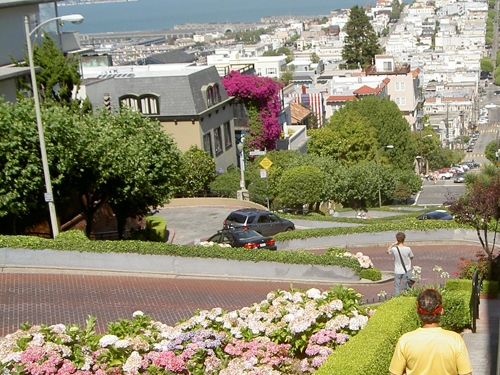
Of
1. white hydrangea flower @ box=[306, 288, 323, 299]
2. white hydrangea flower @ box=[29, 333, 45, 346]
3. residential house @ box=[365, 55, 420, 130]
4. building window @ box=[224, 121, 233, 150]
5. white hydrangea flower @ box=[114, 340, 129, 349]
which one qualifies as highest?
white hydrangea flower @ box=[29, 333, 45, 346]

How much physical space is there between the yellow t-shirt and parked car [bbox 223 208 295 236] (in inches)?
1016

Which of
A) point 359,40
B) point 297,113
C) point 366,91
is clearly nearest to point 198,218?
point 297,113

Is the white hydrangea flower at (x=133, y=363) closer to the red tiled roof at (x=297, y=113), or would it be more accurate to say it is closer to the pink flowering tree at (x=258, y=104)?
the pink flowering tree at (x=258, y=104)

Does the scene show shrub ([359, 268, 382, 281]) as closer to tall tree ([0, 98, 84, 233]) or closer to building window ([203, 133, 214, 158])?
tall tree ([0, 98, 84, 233])

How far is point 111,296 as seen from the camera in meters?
19.4

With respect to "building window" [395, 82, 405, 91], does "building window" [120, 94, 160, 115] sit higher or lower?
higher

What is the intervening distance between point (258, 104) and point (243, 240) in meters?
36.3

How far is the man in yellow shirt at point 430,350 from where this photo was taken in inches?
272

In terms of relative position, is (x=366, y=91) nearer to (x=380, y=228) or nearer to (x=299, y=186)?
(x=299, y=186)

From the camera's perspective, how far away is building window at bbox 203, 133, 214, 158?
53.2 metres

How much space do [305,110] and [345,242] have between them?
77836 mm

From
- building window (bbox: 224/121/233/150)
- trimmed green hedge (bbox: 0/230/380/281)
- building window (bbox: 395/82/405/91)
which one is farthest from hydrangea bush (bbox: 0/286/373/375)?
building window (bbox: 395/82/405/91)

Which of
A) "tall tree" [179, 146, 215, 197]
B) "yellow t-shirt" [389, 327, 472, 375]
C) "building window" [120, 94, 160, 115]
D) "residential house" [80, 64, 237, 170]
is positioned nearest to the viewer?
"yellow t-shirt" [389, 327, 472, 375]

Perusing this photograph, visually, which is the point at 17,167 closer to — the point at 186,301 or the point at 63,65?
the point at 186,301
